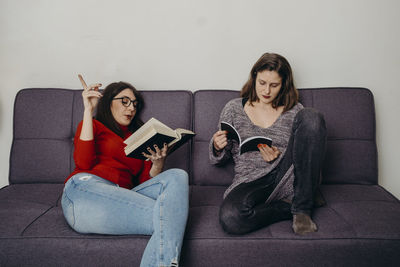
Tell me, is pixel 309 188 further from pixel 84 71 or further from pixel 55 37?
pixel 55 37

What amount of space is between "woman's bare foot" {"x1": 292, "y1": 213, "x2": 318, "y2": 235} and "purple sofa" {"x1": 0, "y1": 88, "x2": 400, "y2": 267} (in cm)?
3

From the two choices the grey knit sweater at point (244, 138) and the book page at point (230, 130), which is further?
the grey knit sweater at point (244, 138)

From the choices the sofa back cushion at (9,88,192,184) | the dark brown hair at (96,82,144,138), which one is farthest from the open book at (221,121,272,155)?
the dark brown hair at (96,82,144,138)

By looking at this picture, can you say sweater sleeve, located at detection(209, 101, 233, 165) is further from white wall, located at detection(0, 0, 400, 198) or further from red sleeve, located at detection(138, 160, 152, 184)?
white wall, located at detection(0, 0, 400, 198)

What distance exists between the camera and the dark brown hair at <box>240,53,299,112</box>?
1.67 metres

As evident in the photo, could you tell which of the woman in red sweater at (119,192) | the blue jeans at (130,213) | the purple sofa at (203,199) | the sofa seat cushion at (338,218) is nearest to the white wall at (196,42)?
the purple sofa at (203,199)

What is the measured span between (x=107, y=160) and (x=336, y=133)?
1.31 meters

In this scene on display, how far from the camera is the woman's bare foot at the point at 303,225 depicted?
1.23 metres

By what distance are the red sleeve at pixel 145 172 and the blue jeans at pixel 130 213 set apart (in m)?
0.33

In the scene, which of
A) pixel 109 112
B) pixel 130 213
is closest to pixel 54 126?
pixel 109 112

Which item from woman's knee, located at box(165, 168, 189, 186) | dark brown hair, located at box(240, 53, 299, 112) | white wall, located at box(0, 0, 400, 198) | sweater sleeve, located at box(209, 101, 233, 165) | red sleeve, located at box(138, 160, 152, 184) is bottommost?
red sleeve, located at box(138, 160, 152, 184)

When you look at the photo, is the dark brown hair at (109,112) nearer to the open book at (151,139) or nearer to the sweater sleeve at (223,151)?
the open book at (151,139)

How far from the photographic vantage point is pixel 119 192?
1.25m

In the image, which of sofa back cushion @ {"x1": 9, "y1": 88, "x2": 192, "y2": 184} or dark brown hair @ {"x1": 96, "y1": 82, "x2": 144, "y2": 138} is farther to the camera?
sofa back cushion @ {"x1": 9, "y1": 88, "x2": 192, "y2": 184}
